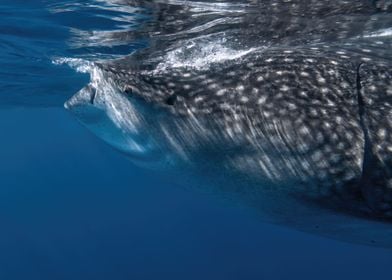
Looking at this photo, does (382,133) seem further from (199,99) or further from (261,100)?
(199,99)

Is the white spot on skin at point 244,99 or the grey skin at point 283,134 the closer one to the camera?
the grey skin at point 283,134

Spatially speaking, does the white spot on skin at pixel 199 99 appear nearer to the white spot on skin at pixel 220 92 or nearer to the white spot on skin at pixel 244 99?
the white spot on skin at pixel 220 92

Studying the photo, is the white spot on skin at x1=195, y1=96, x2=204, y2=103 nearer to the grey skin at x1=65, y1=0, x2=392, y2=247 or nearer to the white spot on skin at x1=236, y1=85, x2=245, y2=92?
the grey skin at x1=65, y1=0, x2=392, y2=247

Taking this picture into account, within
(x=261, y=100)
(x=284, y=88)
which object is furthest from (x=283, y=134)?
(x=284, y=88)

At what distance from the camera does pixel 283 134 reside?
4.11 meters

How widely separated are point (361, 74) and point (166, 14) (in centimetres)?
401

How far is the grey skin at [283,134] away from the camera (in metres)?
3.89

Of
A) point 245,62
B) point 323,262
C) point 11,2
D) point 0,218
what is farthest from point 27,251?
point 245,62

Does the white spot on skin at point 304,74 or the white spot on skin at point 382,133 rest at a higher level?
the white spot on skin at point 304,74


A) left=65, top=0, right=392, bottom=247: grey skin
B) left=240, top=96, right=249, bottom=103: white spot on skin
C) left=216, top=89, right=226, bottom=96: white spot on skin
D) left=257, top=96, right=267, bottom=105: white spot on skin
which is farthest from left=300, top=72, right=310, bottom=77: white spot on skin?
left=216, top=89, right=226, bottom=96: white spot on skin

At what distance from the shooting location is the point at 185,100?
449 cm

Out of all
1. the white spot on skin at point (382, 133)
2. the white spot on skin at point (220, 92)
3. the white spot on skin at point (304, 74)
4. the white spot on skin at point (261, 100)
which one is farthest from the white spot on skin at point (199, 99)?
the white spot on skin at point (382, 133)

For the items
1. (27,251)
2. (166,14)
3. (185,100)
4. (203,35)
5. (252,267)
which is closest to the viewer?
(185,100)

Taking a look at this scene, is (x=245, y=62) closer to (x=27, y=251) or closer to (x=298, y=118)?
(x=298, y=118)
